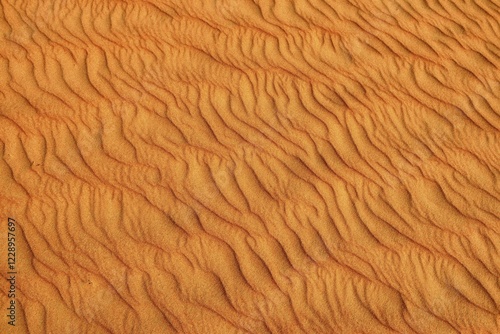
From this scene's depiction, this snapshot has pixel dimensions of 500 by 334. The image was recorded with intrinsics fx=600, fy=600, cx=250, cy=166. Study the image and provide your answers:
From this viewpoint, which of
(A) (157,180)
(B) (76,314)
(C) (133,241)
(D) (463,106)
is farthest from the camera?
(D) (463,106)

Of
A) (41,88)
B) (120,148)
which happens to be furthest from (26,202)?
(41,88)

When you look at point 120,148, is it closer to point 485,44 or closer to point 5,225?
point 5,225

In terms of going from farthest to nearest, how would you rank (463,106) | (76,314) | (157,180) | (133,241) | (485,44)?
1. (485,44)
2. (463,106)
3. (157,180)
4. (133,241)
5. (76,314)

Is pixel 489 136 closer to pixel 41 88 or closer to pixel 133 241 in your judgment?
pixel 133 241

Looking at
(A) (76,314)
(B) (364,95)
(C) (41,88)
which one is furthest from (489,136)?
(C) (41,88)

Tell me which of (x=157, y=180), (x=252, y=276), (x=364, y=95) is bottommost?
(x=252, y=276)

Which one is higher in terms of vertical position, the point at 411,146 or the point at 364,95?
the point at 364,95

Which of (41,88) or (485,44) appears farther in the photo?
(485,44)
